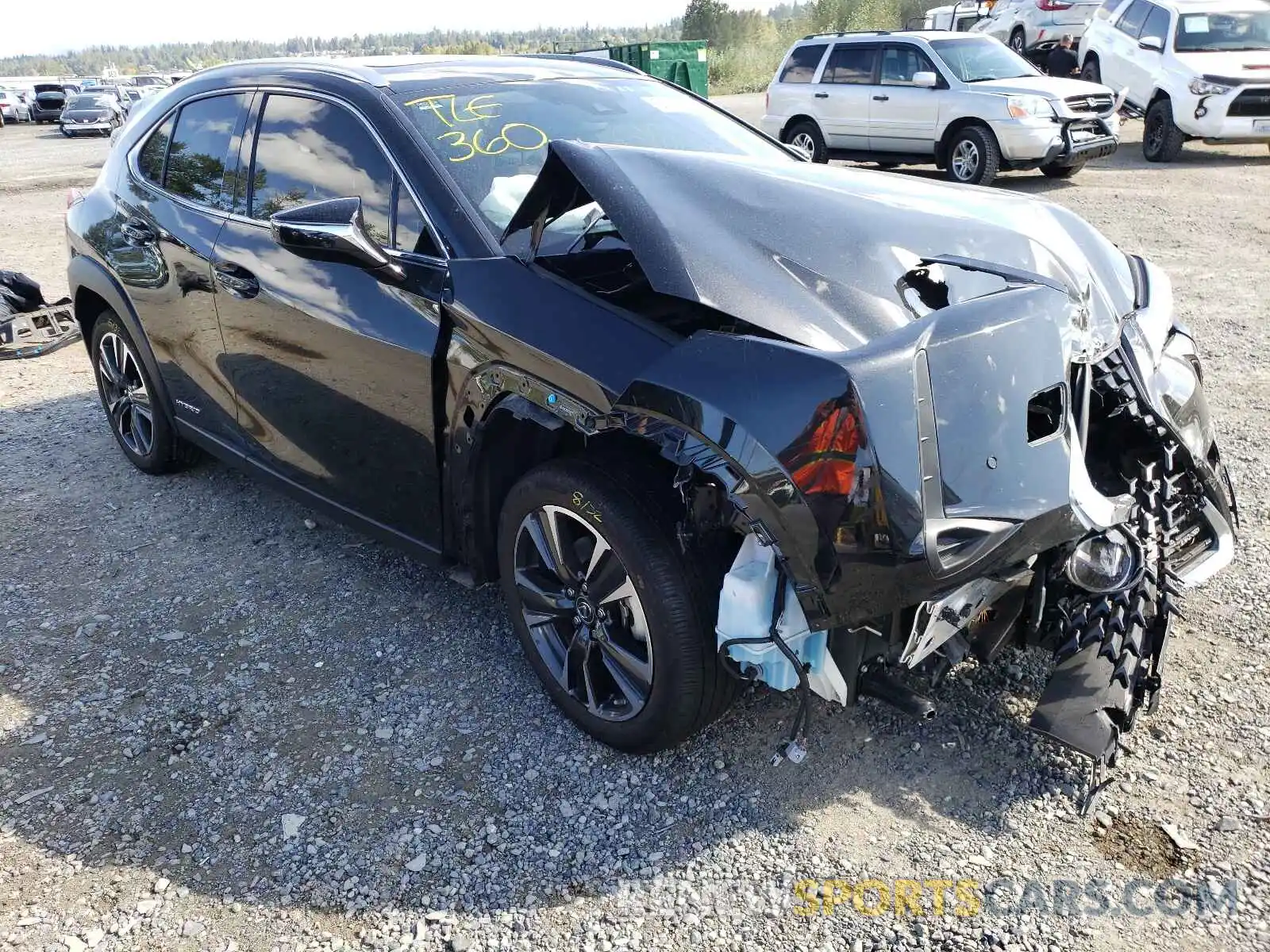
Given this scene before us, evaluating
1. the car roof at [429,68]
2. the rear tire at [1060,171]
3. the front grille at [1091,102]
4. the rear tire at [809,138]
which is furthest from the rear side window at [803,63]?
the car roof at [429,68]

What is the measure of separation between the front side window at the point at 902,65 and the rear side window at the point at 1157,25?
3.62 m

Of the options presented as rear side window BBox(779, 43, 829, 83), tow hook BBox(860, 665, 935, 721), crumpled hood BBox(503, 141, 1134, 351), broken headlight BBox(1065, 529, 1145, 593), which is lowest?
tow hook BBox(860, 665, 935, 721)

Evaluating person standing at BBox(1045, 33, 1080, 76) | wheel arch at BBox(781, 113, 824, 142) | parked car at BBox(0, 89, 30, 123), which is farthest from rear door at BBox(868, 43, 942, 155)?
parked car at BBox(0, 89, 30, 123)

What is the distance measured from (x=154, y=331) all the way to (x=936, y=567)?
11.7 ft

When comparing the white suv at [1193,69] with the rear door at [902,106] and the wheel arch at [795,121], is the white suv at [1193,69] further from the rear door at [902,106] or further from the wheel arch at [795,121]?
the wheel arch at [795,121]

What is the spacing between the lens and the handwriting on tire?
2645mm

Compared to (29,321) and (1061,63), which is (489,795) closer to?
(29,321)

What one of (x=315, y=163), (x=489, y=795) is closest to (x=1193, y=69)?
(x=315, y=163)

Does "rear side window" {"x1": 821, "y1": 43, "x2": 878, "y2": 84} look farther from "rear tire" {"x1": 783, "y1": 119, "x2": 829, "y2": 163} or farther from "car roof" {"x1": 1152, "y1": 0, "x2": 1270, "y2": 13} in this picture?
"car roof" {"x1": 1152, "y1": 0, "x2": 1270, "y2": 13}

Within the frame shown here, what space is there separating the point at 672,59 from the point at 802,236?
2320 cm

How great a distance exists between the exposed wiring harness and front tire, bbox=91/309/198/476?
3251mm

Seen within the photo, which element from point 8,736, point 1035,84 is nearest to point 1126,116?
point 1035,84

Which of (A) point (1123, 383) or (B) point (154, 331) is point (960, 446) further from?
(B) point (154, 331)

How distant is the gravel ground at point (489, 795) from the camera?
2.39 meters
